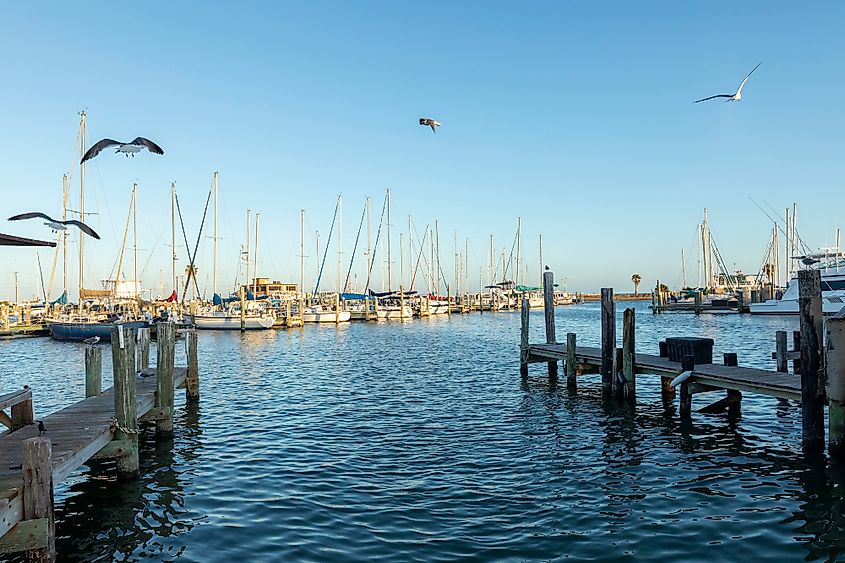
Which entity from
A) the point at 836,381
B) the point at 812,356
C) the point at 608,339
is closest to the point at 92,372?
the point at 608,339

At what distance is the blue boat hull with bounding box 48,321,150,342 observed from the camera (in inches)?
2092

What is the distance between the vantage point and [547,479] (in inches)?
463

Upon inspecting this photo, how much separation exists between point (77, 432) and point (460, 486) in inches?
262

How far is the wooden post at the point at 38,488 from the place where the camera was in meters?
7.36

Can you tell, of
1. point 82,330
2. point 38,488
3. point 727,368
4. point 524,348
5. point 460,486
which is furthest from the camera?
point 82,330

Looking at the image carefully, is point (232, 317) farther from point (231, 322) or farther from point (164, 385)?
point (164, 385)

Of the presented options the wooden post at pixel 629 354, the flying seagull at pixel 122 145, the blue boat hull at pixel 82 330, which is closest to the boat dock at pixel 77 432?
the flying seagull at pixel 122 145

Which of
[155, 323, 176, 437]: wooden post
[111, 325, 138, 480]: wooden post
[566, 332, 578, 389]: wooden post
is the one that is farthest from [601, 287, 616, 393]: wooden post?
[111, 325, 138, 480]: wooden post

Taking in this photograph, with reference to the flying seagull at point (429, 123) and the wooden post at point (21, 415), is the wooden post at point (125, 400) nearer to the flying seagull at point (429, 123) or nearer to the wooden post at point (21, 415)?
the wooden post at point (21, 415)

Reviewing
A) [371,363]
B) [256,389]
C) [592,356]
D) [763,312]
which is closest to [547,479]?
[592,356]

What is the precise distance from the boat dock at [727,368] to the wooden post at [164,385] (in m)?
12.2

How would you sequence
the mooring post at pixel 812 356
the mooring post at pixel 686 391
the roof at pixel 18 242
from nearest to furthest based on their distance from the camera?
the roof at pixel 18 242 → the mooring post at pixel 812 356 → the mooring post at pixel 686 391

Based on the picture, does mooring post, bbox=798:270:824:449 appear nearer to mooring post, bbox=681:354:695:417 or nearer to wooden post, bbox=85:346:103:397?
mooring post, bbox=681:354:695:417

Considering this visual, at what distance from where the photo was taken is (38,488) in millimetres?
7438
